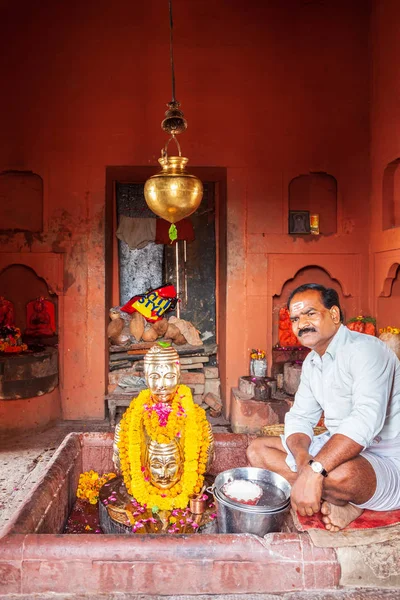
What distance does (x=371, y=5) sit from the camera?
695 centimetres

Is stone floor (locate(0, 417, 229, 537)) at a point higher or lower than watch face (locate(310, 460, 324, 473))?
lower

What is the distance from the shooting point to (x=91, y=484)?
4020mm

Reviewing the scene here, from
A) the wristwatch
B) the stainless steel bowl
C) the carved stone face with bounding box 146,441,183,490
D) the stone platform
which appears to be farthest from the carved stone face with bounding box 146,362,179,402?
the stone platform

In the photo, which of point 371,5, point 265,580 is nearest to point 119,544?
point 265,580

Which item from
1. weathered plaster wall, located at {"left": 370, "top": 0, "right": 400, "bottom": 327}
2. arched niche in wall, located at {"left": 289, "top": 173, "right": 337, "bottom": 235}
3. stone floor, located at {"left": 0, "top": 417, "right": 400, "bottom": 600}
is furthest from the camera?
arched niche in wall, located at {"left": 289, "top": 173, "right": 337, "bottom": 235}

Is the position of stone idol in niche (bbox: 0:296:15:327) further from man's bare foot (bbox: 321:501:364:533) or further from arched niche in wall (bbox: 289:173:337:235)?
man's bare foot (bbox: 321:501:364:533)

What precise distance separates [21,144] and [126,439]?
5.15 m

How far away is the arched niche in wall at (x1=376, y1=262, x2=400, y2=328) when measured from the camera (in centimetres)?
641

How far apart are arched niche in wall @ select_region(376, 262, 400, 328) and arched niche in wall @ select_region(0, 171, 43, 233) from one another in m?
5.35

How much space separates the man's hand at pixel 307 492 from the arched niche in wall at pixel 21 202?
20.3 feet

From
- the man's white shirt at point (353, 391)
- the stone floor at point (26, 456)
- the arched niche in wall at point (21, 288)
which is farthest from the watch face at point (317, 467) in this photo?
the arched niche in wall at point (21, 288)

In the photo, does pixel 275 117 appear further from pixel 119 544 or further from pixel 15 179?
pixel 119 544

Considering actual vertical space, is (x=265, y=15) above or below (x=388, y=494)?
above

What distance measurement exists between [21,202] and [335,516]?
6773mm
